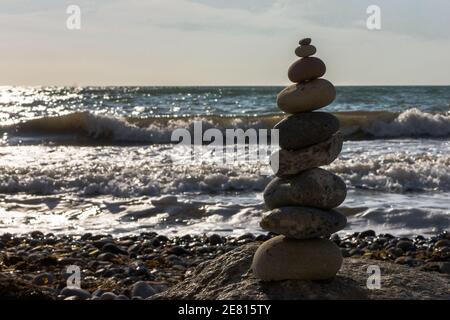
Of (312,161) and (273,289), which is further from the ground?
(312,161)

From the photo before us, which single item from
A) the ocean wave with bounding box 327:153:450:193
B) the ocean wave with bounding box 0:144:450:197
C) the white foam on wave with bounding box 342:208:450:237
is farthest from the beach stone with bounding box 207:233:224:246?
the ocean wave with bounding box 327:153:450:193

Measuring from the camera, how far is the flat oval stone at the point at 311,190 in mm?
5152

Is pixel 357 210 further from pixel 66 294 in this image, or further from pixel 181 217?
Result: pixel 66 294

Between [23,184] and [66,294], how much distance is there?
7444 mm

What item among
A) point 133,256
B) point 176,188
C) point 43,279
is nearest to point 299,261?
point 43,279

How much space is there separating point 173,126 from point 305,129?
19.2 m

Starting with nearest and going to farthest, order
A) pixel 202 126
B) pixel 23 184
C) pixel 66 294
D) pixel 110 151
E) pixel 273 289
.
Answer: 1. pixel 273 289
2. pixel 66 294
3. pixel 23 184
4. pixel 110 151
5. pixel 202 126

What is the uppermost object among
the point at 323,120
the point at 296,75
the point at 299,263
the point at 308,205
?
the point at 296,75

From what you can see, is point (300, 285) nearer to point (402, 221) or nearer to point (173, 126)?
point (402, 221)

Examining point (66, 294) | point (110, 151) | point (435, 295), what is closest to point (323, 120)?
point (435, 295)

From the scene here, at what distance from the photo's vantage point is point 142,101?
39.9 meters

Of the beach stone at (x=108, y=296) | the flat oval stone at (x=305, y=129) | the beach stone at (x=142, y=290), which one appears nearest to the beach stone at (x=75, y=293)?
the beach stone at (x=108, y=296)

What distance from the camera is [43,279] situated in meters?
7.19

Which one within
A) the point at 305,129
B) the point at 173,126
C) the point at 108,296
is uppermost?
the point at 305,129
